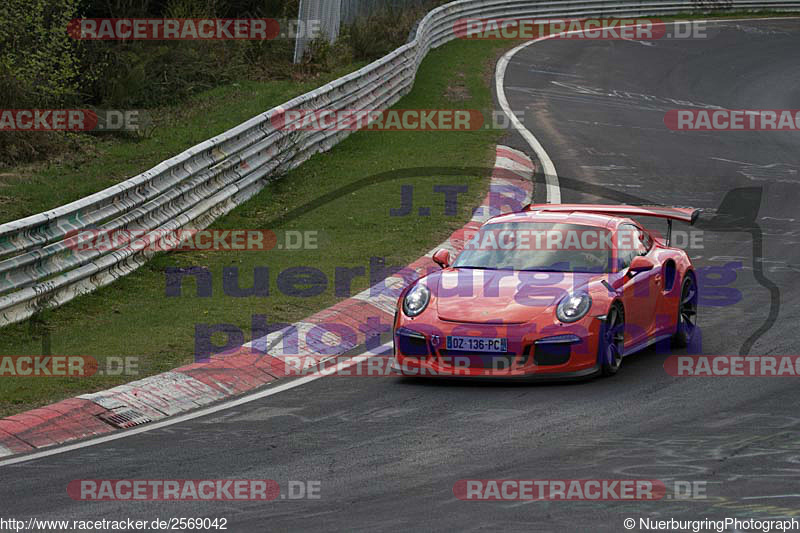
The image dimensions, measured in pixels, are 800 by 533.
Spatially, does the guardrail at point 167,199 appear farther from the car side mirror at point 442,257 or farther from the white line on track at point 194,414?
the car side mirror at point 442,257

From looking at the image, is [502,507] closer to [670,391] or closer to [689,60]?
[670,391]

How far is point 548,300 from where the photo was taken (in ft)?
33.0

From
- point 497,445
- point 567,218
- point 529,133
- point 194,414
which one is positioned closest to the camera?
point 497,445

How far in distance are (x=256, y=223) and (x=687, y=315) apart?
262 inches

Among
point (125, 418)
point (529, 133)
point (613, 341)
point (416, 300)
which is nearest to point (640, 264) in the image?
point (613, 341)

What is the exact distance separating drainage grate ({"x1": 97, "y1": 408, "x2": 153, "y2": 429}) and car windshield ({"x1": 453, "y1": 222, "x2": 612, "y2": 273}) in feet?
10.9

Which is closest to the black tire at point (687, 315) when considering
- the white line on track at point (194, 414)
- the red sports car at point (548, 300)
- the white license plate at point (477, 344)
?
the red sports car at point (548, 300)

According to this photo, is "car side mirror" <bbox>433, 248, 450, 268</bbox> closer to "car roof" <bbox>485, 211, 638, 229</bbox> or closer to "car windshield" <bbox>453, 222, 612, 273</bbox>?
"car windshield" <bbox>453, 222, 612, 273</bbox>

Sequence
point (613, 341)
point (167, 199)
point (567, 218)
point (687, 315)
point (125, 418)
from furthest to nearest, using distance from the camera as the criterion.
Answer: point (167, 199) < point (687, 315) < point (567, 218) < point (613, 341) < point (125, 418)

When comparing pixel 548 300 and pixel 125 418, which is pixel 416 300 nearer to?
pixel 548 300

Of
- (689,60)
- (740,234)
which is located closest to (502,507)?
(740,234)

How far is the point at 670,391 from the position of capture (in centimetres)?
959

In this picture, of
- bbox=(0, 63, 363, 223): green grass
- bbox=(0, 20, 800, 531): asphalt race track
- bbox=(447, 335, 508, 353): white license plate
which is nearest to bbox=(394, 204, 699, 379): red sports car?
bbox=(447, 335, 508, 353): white license plate

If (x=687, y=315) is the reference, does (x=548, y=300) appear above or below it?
above
